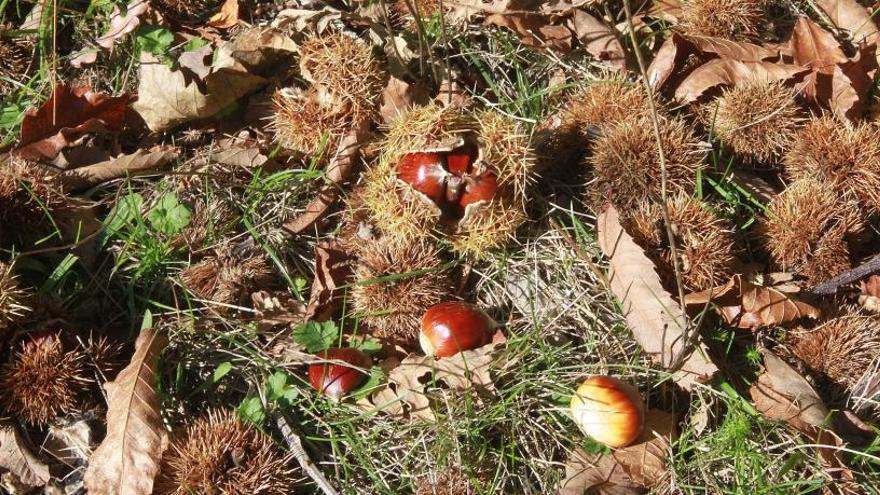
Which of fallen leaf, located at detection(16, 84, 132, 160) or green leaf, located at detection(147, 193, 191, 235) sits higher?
fallen leaf, located at detection(16, 84, 132, 160)

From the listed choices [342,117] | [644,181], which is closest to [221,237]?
[342,117]

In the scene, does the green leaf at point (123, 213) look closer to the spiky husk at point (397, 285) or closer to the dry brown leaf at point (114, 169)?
the dry brown leaf at point (114, 169)

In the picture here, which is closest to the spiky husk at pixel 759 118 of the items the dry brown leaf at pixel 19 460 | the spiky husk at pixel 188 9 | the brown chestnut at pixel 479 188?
the brown chestnut at pixel 479 188

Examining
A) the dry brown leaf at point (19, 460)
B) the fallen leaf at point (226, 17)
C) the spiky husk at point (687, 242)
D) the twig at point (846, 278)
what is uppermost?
the fallen leaf at point (226, 17)

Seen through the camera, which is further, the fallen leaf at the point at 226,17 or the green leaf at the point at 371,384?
the fallen leaf at the point at 226,17

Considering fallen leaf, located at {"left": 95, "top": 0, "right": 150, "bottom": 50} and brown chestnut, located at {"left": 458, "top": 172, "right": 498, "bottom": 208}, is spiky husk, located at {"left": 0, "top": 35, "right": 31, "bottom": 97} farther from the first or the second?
brown chestnut, located at {"left": 458, "top": 172, "right": 498, "bottom": 208}

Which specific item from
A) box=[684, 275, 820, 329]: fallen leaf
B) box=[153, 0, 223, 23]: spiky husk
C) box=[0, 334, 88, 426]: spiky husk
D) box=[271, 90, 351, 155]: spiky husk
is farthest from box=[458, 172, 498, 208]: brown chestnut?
box=[153, 0, 223, 23]: spiky husk
